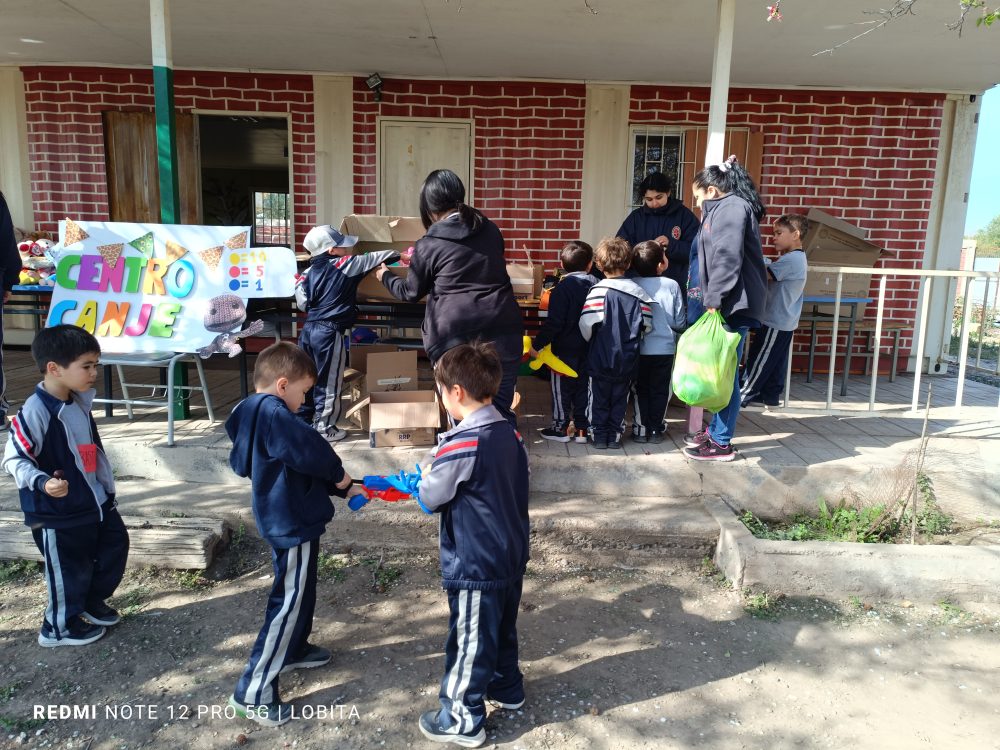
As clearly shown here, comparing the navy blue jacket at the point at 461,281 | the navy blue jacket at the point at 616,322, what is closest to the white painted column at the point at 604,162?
the navy blue jacket at the point at 616,322

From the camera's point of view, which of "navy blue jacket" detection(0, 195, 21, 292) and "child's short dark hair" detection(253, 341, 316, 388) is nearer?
"child's short dark hair" detection(253, 341, 316, 388)

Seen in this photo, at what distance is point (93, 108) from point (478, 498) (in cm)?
696

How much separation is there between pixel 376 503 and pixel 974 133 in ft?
23.5

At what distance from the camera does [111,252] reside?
15.1 feet

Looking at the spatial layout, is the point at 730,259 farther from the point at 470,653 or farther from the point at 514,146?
the point at 514,146

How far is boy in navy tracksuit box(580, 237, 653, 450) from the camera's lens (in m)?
4.21

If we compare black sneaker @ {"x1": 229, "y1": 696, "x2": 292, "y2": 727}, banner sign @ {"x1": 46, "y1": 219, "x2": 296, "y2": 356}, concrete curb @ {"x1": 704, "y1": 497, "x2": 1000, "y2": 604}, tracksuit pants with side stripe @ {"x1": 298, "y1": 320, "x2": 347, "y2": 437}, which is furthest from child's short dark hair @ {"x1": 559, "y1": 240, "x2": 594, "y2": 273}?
black sneaker @ {"x1": 229, "y1": 696, "x2": 292, "y2": 727}

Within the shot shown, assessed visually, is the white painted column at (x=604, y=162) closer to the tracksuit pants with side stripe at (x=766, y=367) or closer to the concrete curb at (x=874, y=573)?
the tracksuit pants with side stripe at (x=766, y=367)

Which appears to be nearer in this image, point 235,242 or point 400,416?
point 400,416

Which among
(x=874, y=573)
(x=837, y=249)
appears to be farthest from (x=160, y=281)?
(x=837, y=249)

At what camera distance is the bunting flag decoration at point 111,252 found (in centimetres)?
460

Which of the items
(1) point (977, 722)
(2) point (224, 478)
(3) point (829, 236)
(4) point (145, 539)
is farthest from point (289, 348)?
(3) point (829, 236)

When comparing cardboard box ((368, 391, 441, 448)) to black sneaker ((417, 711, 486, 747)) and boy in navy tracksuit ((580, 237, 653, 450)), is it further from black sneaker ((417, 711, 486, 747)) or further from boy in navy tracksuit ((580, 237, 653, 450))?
black sneaker ((417, 711, 486, 747))

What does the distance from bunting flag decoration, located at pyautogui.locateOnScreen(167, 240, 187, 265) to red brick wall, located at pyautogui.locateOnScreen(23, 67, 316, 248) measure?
9.52 ft
